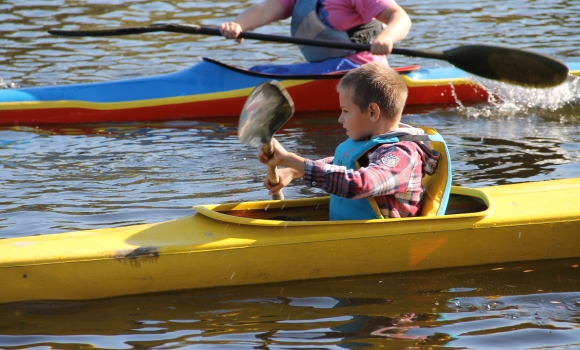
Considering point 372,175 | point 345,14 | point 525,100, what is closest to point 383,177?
point 372,175

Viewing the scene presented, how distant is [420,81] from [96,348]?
453cm

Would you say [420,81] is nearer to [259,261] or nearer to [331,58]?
[331,58]

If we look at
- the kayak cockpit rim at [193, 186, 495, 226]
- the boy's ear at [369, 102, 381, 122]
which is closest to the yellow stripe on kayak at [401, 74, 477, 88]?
the kayak cockpit rim at [193, 186, 495, 226]

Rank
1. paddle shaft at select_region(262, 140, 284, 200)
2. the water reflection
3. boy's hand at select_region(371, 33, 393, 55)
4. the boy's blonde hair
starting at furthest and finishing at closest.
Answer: boy's hand at select_region(371, 33, 393, 55) → the boy's blonde hair → paddle shaft at select_region(262, 140, 284, 200) → the water reflection

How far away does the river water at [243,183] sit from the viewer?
313cm

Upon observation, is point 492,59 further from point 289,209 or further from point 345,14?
point 289,209

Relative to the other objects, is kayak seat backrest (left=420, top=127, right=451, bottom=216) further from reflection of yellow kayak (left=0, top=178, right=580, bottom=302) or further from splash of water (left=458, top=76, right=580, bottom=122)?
A: splash of water (left=458, top=76, right=580, bottom=122)

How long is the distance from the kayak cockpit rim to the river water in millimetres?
298

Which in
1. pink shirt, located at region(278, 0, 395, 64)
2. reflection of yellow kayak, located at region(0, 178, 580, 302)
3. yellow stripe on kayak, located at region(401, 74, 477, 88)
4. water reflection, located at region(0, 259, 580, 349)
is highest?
pink shirt, located at region(278, 0, 395, 64)

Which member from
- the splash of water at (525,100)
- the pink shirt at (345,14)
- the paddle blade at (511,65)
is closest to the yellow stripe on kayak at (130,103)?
the pink shirt at (345,14)

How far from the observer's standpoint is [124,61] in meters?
9.04

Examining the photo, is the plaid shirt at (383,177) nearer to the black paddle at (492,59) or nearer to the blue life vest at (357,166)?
the blue life vest at (357,166)

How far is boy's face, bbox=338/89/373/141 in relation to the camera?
340 cm

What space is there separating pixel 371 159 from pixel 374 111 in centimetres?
20
